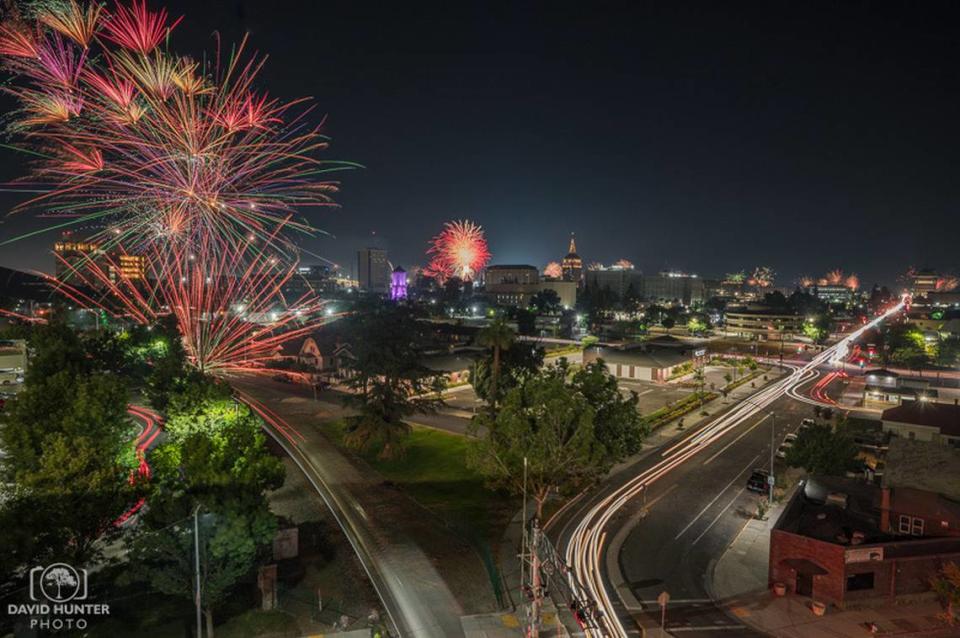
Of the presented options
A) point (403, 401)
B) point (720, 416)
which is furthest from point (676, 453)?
point (403, 401)

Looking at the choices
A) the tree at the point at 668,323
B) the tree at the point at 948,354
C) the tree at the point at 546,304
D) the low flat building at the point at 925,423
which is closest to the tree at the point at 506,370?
the low flat building at the point at 925,423

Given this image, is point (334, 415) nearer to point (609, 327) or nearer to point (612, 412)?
point (612, 412)

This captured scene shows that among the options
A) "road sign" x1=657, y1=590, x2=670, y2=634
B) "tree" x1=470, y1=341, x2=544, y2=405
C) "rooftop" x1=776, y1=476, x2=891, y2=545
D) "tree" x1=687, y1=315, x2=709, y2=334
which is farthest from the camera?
"tree" x1=687, y1=315, x2=709, y2=334

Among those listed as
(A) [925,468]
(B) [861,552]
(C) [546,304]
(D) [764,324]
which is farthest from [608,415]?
(C) [546,304]

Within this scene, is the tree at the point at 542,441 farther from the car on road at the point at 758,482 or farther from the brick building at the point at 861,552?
the car on road at the point at 758,482

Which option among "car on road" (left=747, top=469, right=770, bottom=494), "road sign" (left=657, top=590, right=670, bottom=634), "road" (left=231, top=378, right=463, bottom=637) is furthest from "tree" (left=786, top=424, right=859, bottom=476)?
"road" (left=231, top=378, right=463, bottom=637)

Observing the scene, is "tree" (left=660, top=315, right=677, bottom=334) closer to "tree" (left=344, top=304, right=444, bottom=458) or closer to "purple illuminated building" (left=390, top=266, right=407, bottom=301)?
"purple illuminated building" (left=390, top=266, right=407, bottom=301)

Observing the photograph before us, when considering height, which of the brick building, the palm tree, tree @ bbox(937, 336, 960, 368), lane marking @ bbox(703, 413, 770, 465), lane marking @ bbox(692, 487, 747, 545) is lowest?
lane marking @ bbox(692, 487, 747, 545)
